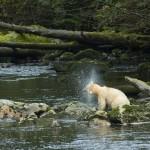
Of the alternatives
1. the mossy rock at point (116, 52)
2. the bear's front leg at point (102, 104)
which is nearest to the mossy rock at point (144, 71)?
the bear's front leg at point (102, 104)

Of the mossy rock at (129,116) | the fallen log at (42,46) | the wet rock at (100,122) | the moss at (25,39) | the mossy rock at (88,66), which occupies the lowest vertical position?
the wet rock at (100,122)

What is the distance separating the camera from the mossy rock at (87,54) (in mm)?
26286

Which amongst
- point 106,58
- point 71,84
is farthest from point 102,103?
point 106,58

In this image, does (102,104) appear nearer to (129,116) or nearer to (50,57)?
(129,116)

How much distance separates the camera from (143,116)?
1188cm

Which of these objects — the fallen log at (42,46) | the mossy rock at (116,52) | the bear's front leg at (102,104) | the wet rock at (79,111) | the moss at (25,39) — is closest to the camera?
the wet rock at (79,111)

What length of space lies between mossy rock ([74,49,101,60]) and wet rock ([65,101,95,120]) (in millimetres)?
12736

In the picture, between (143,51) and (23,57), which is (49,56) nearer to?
(23,57)

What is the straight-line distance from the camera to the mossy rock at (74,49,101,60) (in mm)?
A: 26286

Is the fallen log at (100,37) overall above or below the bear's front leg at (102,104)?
above

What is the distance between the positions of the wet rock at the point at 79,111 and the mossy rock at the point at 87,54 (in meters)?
12.7

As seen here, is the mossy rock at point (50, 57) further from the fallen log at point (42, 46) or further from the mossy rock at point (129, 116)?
the mossy rock at point (129, 116)

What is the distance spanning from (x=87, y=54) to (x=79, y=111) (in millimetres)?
13626

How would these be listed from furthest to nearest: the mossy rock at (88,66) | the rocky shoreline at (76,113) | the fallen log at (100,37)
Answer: the fallen log at (100,37), the mossy rock at (88,66), the rocky shoreline at (76,113)
